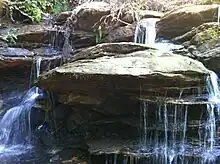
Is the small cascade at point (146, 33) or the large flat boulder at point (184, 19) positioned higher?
the large flat boulder at point (184, 19)

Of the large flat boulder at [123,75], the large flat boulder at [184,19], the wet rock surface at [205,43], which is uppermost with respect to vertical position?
the large flat boulder at [184,19]

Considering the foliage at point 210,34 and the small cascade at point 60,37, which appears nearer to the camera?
the foliage at point 210,34

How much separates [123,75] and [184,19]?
2223mm

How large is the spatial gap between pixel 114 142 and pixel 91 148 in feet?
1.21

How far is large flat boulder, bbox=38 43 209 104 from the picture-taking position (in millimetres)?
5000

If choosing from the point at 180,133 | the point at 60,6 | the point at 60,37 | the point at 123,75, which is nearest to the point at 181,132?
the point at 180,133

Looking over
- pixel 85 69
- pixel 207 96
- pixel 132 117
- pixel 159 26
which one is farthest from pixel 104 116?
pixel 159 26

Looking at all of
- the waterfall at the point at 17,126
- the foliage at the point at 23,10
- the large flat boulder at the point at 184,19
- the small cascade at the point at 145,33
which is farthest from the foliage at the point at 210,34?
the foliage at the point at 23,10

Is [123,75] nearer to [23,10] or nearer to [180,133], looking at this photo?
[180,133]

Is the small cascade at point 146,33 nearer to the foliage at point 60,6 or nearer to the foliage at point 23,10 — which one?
the foliage at point 23,10

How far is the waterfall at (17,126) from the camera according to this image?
6434 millimetres

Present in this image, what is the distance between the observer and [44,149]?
6.06 meters

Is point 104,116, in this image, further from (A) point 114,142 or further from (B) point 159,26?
(B) point 159,26

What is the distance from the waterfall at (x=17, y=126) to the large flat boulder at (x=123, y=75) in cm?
86
